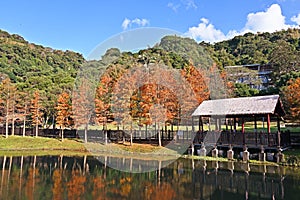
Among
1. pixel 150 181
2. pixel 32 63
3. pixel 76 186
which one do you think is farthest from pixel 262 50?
pixel 76 186

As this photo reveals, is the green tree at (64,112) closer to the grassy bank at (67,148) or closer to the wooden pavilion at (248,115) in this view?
the grassy bank at (67,148)

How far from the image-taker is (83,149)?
2805 cm

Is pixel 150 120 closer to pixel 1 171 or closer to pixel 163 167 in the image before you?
pixel 163 167

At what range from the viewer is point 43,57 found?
8719cm

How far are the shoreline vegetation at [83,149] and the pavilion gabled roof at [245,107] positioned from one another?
289 cm

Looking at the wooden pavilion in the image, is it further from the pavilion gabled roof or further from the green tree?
the green tree

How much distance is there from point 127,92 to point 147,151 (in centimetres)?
524

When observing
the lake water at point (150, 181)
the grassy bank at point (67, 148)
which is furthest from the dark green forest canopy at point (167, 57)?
the lake water at point (150, 181)

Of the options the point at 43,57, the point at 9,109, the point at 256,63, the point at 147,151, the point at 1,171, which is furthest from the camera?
the point at 43,57

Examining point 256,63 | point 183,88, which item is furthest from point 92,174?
point 256,63

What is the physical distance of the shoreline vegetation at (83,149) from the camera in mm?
22277

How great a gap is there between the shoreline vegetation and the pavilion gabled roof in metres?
2.89

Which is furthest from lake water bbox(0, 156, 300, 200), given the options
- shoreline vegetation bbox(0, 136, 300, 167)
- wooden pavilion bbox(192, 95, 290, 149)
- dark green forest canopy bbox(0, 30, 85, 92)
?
dark green forest canopy bbox(0, 30, 85, 92)

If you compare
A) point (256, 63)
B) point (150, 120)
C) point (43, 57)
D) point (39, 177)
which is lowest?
point (39, 177)
